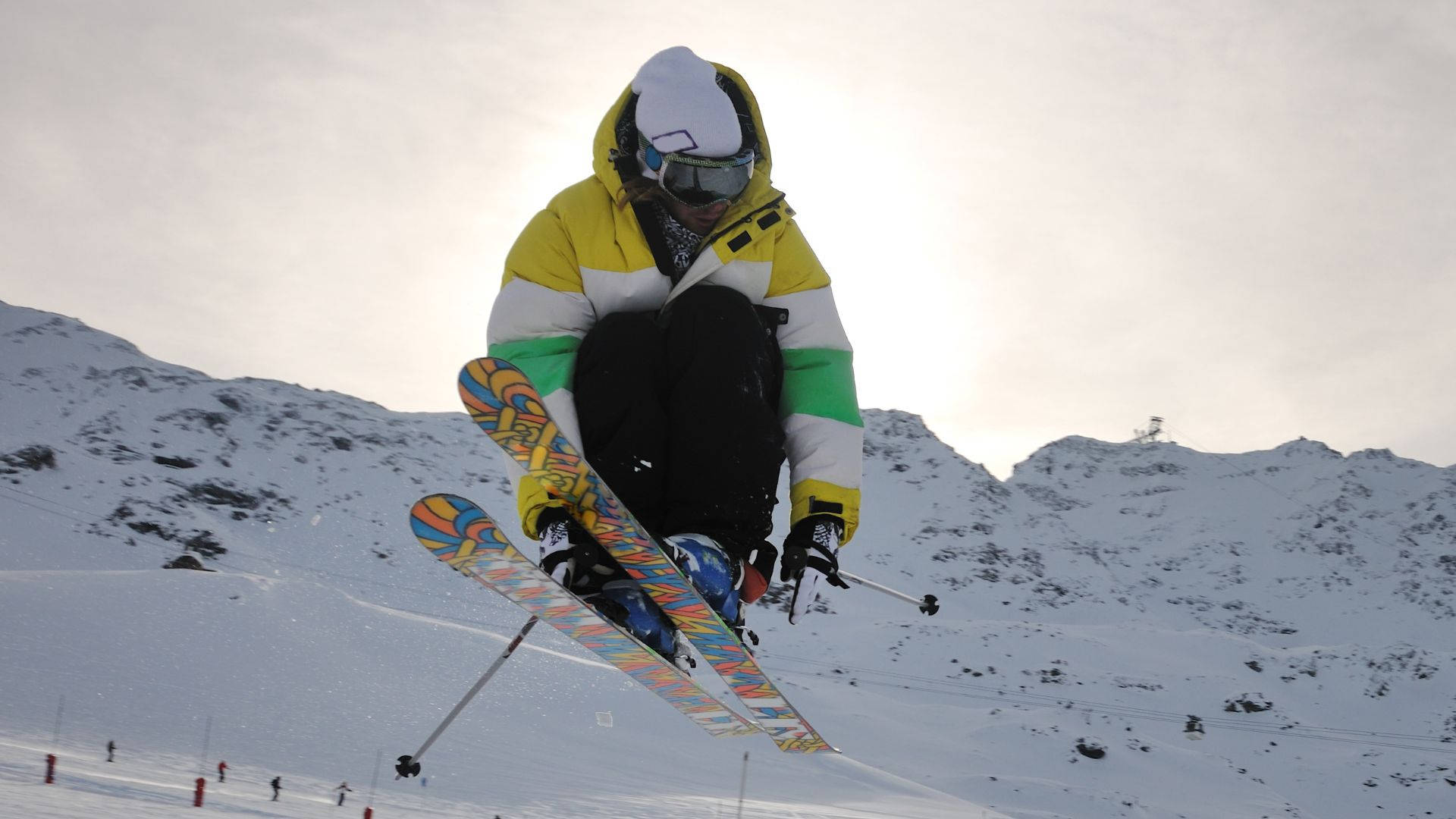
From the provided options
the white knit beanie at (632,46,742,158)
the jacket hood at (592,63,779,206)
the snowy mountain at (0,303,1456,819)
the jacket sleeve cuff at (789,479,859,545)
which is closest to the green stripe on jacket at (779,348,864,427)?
the jacket sleeve cuff at (789,479,859,545)

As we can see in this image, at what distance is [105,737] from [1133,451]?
123m

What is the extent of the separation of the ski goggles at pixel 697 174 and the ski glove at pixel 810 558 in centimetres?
129

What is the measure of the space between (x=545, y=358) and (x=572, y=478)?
547 mm

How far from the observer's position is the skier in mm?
3830

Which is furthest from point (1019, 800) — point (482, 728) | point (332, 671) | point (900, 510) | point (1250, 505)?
point (1250, 505)

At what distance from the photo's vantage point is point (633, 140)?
4.29 metres

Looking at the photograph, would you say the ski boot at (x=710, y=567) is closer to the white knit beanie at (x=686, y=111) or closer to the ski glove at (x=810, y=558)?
the ski glove at (x=810, y=558)

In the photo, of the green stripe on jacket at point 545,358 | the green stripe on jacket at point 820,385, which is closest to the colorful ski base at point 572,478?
the green stripe on jacket at point 545,358

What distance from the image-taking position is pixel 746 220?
417cm

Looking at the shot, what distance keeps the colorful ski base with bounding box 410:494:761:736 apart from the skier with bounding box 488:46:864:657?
72 mm

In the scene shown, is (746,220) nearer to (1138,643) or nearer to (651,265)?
(651,265)

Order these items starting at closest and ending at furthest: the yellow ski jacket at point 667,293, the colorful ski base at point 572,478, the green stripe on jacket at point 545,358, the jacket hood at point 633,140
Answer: the colorful ski base at point 572,478 < the green stripe on jacket at point 545,358 < the yellow ski jacket at point 667,293 < the jacket hood at point 633,140

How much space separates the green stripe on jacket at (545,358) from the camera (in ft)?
13.0

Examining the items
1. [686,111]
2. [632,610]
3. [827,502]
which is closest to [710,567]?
[632,610]
